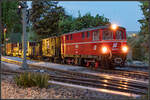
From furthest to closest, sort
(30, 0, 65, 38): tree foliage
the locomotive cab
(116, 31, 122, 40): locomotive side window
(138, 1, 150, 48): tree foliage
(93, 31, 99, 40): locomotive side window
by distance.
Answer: (30, 0, 65, 38): tree foliage < (116, 31, 122, 40): locomotive side window < (93, 31, 99, 40): locomotive side window < the locomotive cab < (138, 1, 150, 48): tree foliage

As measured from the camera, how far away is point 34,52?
27.4 metres

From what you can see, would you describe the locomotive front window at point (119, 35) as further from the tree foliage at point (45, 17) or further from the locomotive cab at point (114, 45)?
the tree foliage at point (45, 17)

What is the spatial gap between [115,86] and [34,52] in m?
20.0

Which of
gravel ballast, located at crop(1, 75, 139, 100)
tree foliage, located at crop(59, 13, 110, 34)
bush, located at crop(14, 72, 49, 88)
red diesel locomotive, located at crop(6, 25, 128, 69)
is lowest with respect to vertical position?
gravel ballast, located at crop(1, 75, 139, 100)

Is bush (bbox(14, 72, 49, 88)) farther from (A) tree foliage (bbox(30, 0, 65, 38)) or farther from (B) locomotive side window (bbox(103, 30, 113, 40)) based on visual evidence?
(A) tree foliage (bbox(30, 0, 65, 38))

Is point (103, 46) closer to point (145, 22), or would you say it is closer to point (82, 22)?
point (145, 22)

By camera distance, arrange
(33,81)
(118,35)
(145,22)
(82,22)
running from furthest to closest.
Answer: (82,22) < (118,35) < (33,81) < (145,22)

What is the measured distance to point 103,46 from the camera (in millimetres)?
14219

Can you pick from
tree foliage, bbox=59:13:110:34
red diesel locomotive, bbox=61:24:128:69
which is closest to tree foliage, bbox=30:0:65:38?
tree foliage, bbox=59:13:110:34

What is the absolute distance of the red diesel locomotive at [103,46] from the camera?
46.9ft

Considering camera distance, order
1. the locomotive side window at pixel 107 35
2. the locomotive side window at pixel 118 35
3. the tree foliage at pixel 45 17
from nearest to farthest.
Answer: the locomotive side window at pixel 107 35
the locomotive side window at pixel 118 35
the tree foliage at pixel 45 17

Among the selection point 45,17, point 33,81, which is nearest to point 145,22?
point 33,81

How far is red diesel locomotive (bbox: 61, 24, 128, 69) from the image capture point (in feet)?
46.9

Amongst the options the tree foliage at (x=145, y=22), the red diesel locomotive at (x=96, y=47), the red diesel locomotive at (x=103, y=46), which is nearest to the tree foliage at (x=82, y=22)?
the red diesel locomotive at (x=96, y=47)
